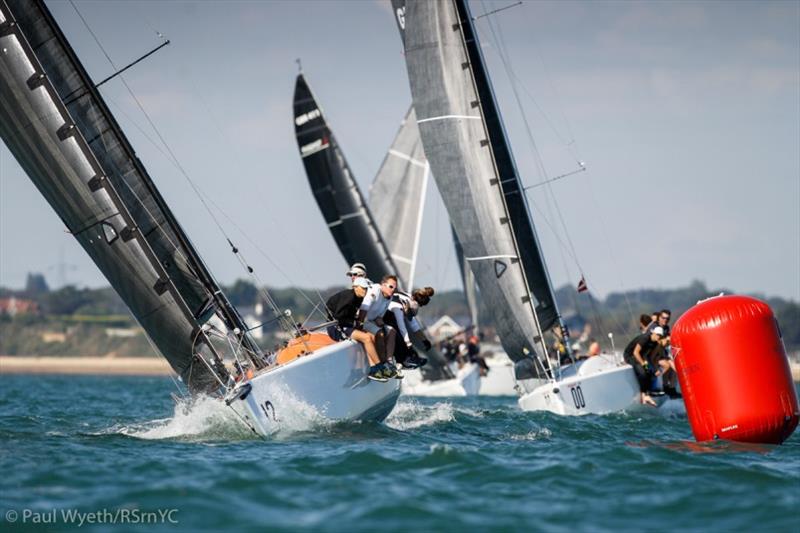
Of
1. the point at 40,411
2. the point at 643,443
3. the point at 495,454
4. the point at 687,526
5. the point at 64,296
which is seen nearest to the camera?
the point at 687,526

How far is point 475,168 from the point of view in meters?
17.4

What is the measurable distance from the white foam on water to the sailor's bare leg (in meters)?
0.85

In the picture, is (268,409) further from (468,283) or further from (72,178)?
(468,283)

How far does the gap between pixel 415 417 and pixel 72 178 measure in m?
4.82

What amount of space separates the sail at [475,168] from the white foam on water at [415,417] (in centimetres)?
211

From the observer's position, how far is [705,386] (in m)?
10.5

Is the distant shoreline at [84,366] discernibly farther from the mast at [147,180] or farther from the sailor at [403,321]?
the sailor at [403,321]

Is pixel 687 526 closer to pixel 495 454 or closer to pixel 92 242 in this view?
pixel 495 454

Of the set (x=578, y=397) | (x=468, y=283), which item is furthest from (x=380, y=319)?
(x=468, y=283)

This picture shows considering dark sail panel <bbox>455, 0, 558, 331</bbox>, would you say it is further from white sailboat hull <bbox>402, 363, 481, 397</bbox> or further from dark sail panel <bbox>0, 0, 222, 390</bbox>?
white sailboat hull <bbox>402, 363, 481, 397</bbox>

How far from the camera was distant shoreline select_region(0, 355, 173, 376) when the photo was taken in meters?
74.8

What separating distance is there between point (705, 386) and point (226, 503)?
4.81 metres

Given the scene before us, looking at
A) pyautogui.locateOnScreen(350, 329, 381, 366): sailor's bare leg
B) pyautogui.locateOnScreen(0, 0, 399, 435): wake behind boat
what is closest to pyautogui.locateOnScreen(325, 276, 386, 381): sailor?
pyautogui.locateOnScreen(350, 329, 381, 366): sailor's bare leg

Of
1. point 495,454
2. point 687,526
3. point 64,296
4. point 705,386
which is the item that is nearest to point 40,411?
point 495,454
